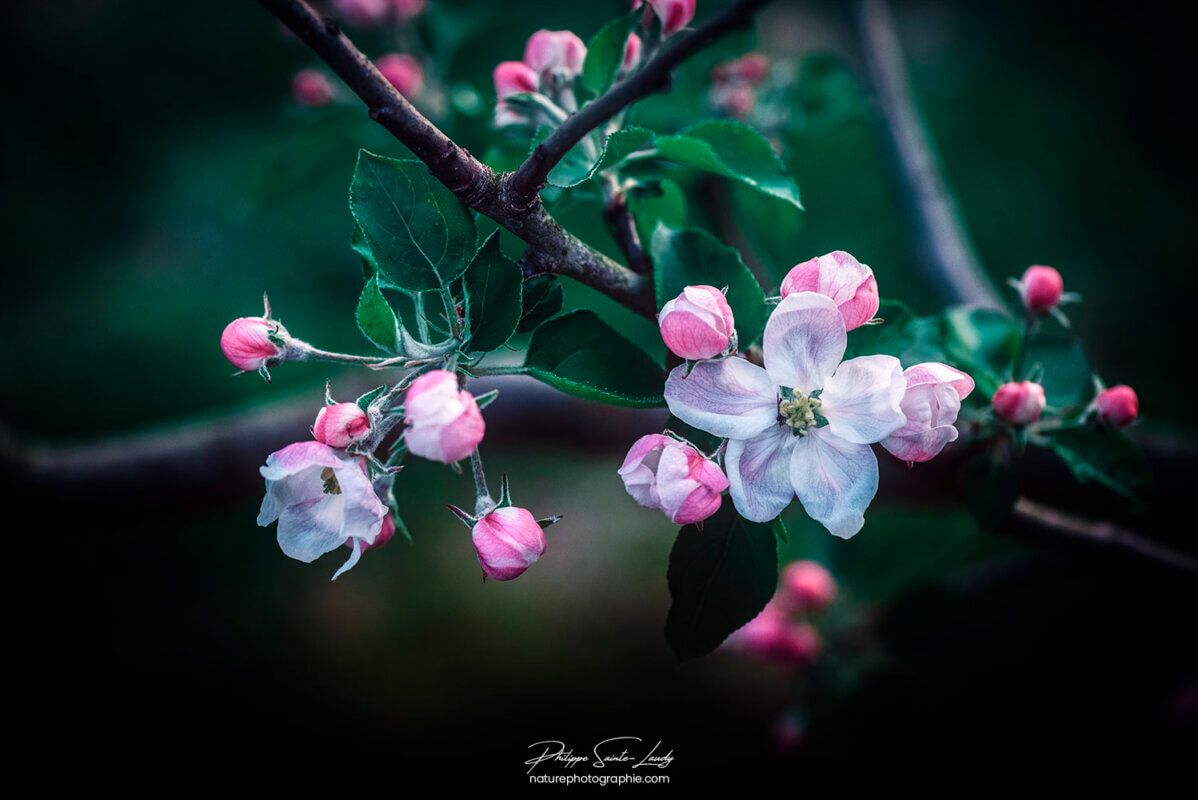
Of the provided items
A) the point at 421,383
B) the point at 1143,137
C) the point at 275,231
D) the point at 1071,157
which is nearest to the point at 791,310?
the point at 421,383

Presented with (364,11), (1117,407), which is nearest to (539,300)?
(1117,407)

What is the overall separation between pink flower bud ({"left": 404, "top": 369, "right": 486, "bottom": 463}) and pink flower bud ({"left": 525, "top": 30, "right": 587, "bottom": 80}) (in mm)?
405

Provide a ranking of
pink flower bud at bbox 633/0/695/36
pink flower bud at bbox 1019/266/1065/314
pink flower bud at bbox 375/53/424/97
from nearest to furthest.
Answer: pink flower bud at bbox 633/0/695/36
pink flower bud at bbox 1019/266/1065/314
pink flower bud at bbox 375/53/424/97

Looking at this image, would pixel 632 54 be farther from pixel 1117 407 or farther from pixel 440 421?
pixel 1117 407

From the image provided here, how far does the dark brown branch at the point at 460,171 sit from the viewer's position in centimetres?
48

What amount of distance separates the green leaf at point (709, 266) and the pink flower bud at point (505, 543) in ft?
0.74

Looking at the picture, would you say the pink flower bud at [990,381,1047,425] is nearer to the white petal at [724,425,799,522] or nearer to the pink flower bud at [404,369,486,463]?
the white petal at [724,425,799,522]

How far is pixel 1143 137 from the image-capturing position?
259 centimetres

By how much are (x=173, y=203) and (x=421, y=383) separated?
104 inches

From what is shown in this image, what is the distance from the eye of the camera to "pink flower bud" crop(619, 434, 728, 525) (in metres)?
0.51

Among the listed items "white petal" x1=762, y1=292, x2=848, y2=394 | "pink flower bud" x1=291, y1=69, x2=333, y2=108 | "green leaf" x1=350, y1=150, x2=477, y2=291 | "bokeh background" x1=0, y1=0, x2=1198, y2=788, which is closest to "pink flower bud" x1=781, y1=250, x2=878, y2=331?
"white petal" x1=762, y1=292, x2=848, y2=394

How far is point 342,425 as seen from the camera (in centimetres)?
54

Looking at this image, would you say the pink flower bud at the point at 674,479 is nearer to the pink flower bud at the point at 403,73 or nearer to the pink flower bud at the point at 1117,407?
the pink flower bud at the point at 1117,407

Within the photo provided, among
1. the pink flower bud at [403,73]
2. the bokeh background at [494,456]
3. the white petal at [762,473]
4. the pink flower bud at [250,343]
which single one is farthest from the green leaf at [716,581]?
the pink flower bud at [403,73]
